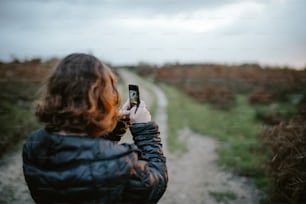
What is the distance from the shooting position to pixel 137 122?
1.47 metres

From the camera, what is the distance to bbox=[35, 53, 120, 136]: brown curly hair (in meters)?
1.16

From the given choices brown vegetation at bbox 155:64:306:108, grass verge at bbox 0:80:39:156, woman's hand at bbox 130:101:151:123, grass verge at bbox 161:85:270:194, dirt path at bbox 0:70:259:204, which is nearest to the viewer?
woman's hand at bbox 130:101:151:123

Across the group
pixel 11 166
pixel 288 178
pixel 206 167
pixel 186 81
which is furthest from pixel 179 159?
pixel 186 81

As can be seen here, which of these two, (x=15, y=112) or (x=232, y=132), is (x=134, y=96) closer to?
(x=15, y=112)

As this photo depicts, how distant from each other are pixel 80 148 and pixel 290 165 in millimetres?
2949

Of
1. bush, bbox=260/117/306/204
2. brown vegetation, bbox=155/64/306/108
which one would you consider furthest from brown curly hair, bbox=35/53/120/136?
brown vegetation, bbox=155/64/306/108

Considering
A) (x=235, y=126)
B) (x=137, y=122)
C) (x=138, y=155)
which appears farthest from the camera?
(x=235, y=126)

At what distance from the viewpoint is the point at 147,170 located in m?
1.28

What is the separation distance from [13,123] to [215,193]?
15.4 feet

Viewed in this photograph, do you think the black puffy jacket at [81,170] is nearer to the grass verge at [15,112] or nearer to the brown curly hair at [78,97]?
the brown curly hair at [78,97]

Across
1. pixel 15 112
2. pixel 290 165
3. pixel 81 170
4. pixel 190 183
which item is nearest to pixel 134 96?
pixel 81 170

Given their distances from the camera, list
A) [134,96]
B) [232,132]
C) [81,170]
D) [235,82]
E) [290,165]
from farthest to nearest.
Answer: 1. [235,82]
2. [232,132]
3. [290,165]
4. [134,96]
5. [81,170]

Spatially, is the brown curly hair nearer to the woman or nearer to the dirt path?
the woman

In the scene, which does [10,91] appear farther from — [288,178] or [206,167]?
[288,178]
